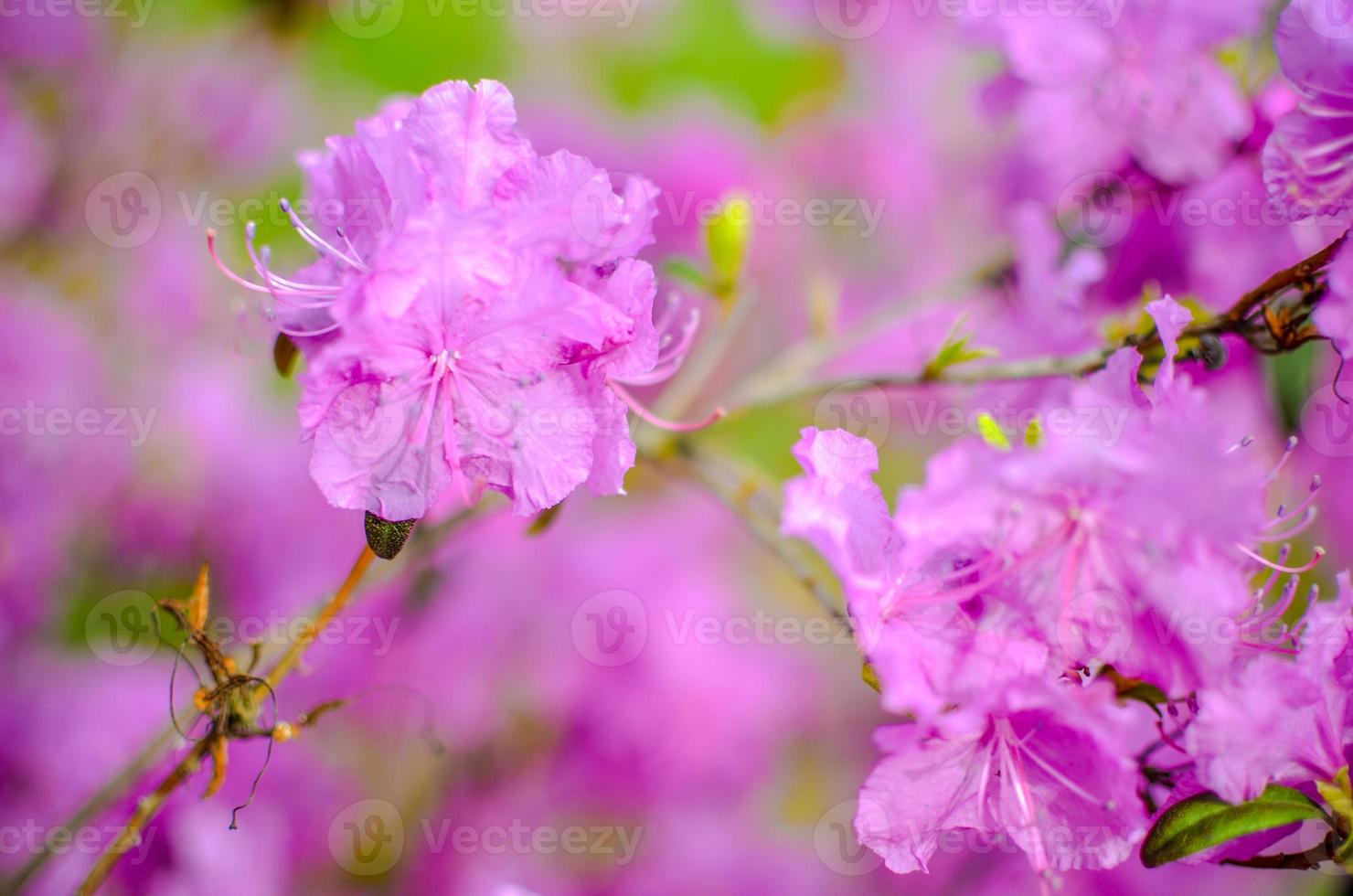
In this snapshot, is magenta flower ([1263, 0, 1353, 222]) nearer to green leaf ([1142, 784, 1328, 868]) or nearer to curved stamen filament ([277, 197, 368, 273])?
green leaf ([1142, 784, 1328, 868])

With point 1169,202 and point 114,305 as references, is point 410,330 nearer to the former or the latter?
point 1169,202

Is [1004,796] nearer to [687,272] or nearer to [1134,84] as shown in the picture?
[687,272]

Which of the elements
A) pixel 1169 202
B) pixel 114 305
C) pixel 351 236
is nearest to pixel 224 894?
pixel 351 236

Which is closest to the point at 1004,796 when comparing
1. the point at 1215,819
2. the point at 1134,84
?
the point at 1215,819

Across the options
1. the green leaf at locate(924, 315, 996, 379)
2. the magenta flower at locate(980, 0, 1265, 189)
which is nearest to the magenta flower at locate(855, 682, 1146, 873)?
the green leaf at locate(924, 315, 996, 379)

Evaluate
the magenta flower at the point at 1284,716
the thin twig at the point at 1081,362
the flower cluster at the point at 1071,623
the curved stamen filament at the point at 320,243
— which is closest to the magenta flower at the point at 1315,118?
the thin twig at the point at 1081,362
